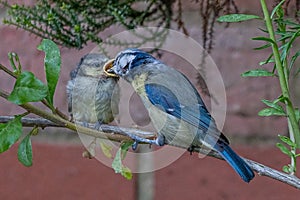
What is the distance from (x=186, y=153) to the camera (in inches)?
26.5

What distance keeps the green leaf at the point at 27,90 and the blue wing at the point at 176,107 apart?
0.52 ft

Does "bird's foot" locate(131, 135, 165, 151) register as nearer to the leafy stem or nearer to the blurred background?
the leafy stem

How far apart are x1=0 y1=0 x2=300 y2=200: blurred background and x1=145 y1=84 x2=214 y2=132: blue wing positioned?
140mm

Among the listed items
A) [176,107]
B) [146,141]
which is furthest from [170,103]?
[146,141]

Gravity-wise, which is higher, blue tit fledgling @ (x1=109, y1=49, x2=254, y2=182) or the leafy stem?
the leafy stem

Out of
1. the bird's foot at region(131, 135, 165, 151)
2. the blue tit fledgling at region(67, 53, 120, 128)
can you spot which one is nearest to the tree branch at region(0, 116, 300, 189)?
the bird's foot at region(131, 135, 165, 151)

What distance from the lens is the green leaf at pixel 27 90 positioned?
1.01 ft

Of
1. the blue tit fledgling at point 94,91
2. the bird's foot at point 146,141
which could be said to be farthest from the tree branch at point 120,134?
Result: the blue tit fledgling at point 94,91

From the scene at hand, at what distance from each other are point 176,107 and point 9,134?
0.58 feet

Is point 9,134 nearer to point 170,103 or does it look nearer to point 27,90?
point 27,90

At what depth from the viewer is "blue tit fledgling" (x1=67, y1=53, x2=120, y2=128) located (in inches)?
21.4

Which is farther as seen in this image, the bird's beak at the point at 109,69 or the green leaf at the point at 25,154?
the bird's beak at the point at 109,69

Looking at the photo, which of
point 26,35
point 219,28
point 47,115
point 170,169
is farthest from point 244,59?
point 47,115

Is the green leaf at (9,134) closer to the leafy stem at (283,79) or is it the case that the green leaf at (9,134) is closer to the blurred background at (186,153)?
the leafy stem at (283,79)
